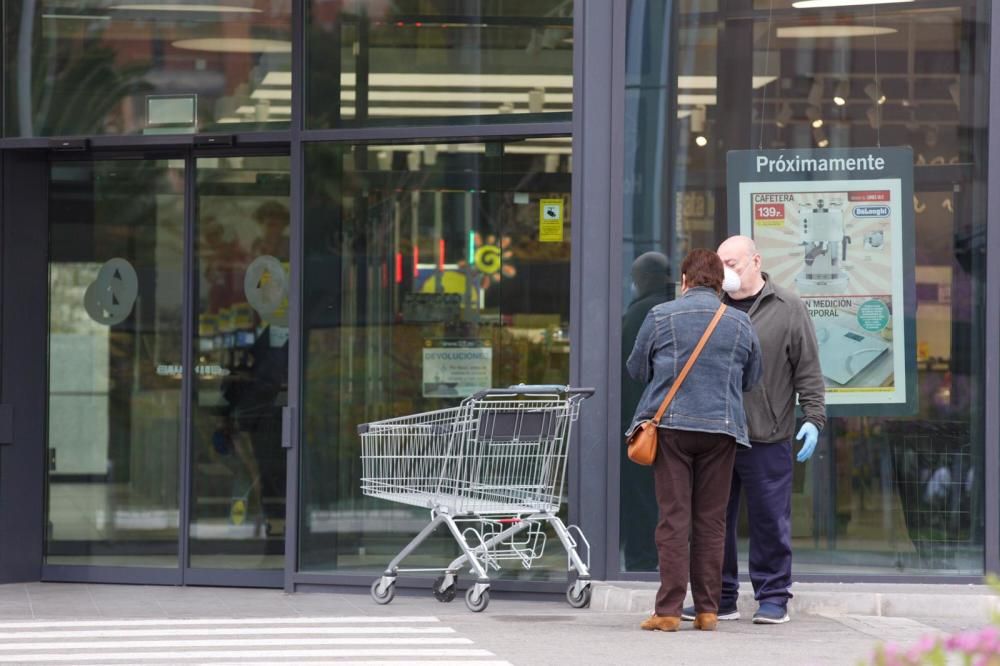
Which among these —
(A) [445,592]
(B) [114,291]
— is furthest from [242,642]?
(B) [114,291]

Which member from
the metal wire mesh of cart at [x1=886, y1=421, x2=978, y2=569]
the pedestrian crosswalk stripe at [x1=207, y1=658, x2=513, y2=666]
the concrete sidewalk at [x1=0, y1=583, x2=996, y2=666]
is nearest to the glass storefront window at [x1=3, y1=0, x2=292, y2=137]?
the concrete sidewalk at [x1=0, y1=583, x2=996, y2=666]

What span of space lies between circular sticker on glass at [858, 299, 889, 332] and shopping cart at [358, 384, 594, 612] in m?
1.77

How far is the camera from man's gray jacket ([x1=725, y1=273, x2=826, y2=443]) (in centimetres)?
785

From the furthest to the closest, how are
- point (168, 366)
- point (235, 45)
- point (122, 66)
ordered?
point (168, 366) → point (122, 66) → point (235, 45)

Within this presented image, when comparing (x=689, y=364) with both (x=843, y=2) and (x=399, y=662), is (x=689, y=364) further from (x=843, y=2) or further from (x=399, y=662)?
(x=843, y=2)

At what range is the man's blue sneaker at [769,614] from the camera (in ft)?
26.0

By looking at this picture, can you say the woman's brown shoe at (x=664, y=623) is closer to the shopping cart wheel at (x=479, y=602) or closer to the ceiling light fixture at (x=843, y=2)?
the shopping cart wheel at (x=479, y=602)

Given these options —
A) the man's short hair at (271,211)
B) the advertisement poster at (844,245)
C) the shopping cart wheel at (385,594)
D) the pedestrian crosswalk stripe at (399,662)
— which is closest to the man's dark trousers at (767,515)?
the advertisement poster at (844,245)

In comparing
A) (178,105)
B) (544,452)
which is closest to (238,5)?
(178,105)

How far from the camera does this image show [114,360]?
10.2 m

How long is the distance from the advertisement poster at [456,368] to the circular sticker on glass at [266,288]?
3.65 ft

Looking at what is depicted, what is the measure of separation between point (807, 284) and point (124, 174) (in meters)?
4.56

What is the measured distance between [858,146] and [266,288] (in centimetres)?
386

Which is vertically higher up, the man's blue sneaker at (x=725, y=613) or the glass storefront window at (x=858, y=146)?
the glass storefront window at (x=858, y=146)
